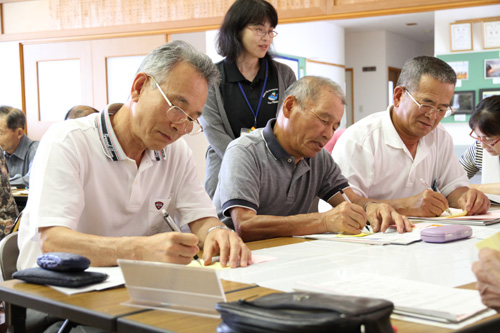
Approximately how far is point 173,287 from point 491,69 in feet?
23.6

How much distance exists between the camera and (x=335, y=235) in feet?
6.53

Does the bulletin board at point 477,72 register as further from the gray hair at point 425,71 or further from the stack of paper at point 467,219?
the stack of paper at point 467,219

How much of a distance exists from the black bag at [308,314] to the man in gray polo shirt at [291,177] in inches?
43.7

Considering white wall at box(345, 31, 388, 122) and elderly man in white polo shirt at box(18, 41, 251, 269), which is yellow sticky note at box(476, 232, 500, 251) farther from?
white wall at box(345, 31, 388, 122)

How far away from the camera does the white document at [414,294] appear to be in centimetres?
102

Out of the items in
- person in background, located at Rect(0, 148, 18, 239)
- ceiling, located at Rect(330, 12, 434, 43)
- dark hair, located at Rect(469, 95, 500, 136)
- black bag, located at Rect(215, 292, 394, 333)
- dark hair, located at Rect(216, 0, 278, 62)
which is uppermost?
ceiling, located at Rect(330, 12, 434, 43)

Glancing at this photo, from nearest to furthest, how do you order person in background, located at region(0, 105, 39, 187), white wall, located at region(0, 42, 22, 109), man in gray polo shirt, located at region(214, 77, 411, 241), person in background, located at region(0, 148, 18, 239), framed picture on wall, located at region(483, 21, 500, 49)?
1. man in gray polo shirt, located at region(214, 77, 411, 241)
2. person in background, located at region(0, 148, 18, 239)
3. person in background, located at region(0, 105, 39, 187)
4. white wall, located at region(0, 42, 22, 109)
5. framed picture on wall, located at region(483, 21, 500, 49)

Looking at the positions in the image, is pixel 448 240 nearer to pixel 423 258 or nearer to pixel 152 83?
pixel 423 258

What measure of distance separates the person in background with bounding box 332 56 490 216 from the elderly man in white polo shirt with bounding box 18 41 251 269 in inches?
40.0

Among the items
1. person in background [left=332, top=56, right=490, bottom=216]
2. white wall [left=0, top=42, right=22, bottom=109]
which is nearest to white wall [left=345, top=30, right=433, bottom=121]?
white wall [left=0, top=42, right=22, bottom=109]

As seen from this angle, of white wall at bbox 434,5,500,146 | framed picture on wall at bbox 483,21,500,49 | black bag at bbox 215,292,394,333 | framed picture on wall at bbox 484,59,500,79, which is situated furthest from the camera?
white wall at bbox 434,5,500,146

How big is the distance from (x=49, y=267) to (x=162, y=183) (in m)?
0.68

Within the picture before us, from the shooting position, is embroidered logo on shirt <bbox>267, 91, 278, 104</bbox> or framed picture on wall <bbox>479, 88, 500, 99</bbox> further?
framed picture on wall <bbox>479, 88, 500, 99</bbox>

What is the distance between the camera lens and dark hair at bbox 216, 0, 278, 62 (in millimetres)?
2873
